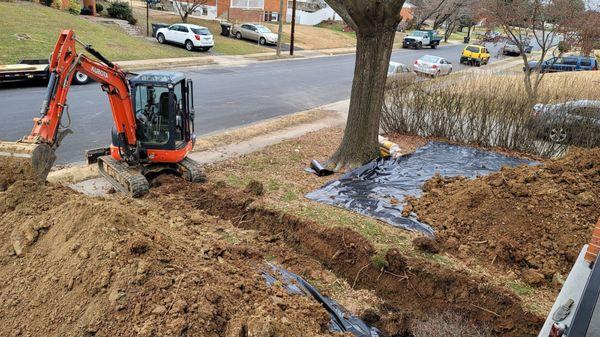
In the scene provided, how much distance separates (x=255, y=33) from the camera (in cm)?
3891

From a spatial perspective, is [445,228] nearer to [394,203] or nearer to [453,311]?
[394,203]

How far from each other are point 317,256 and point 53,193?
4.09 meters

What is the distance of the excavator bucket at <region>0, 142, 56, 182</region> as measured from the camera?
665cm

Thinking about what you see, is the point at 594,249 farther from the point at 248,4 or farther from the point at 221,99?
the point at 248,4

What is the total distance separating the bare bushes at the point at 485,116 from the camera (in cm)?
1189

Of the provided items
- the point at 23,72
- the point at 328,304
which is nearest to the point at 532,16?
the point at 328,304

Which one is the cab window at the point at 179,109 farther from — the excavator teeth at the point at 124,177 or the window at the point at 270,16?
the window at the point at 270,16

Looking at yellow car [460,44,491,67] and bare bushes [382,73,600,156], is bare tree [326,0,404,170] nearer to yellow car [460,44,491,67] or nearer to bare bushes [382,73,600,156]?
bare bushes [382,73,600,156]

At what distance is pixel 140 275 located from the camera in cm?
458

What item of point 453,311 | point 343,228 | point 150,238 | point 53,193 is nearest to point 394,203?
point 343,228

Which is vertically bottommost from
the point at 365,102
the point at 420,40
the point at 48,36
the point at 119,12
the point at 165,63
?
the point at 165,63

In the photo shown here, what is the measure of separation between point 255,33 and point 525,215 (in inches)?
1369

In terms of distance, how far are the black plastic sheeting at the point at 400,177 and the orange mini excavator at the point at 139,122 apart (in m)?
2.97

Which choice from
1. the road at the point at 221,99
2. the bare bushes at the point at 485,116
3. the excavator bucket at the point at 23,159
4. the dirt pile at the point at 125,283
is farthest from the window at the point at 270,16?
the dirt pile at the point at 125,283
